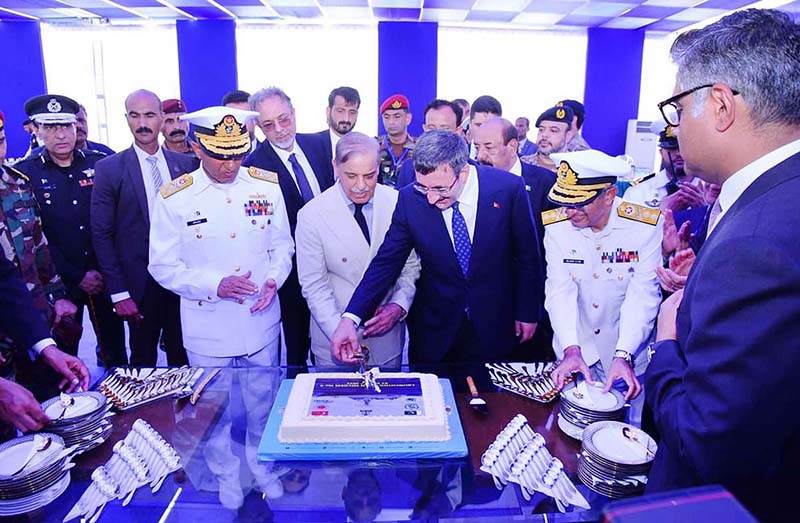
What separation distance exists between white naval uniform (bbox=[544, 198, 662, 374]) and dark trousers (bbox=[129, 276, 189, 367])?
2057 mm

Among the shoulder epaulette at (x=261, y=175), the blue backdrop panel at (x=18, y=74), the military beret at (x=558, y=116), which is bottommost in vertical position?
the shoulder epaulette at (x=261, y=175)

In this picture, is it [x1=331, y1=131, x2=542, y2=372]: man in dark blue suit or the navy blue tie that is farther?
the navy blue tie

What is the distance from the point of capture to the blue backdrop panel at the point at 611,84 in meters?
9.52

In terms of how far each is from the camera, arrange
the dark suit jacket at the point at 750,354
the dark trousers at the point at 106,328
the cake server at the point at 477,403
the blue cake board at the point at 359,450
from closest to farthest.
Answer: the dark suit jacket at the point at 750,354
the blue cake board at the point at 359,450
the cake server at the point at 477,403
the dark trousers at the point at 106,328

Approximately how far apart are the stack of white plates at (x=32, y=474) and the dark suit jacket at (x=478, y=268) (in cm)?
115

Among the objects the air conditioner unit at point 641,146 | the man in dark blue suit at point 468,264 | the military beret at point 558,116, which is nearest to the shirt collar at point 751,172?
the man in dark blue suit at point 468,264

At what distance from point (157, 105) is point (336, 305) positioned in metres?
1.92

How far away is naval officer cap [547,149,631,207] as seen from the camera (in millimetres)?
1972

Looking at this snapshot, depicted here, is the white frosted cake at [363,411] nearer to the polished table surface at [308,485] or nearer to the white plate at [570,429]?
the polished table surface at [308,485]

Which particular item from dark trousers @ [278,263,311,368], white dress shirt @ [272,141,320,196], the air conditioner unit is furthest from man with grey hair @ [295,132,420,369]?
the air conditioner unit

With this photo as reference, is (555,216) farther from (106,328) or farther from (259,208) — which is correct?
(106,328)

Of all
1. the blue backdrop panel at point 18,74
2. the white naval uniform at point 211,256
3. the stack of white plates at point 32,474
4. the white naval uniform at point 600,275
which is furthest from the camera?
the blue backdrop panel at point 18,74

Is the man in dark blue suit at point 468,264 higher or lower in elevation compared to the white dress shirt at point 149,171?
lower

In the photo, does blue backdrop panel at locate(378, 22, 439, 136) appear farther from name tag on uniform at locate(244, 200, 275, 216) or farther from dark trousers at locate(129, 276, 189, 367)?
name tag on uniform at locate(244, 200, 275, 216)
